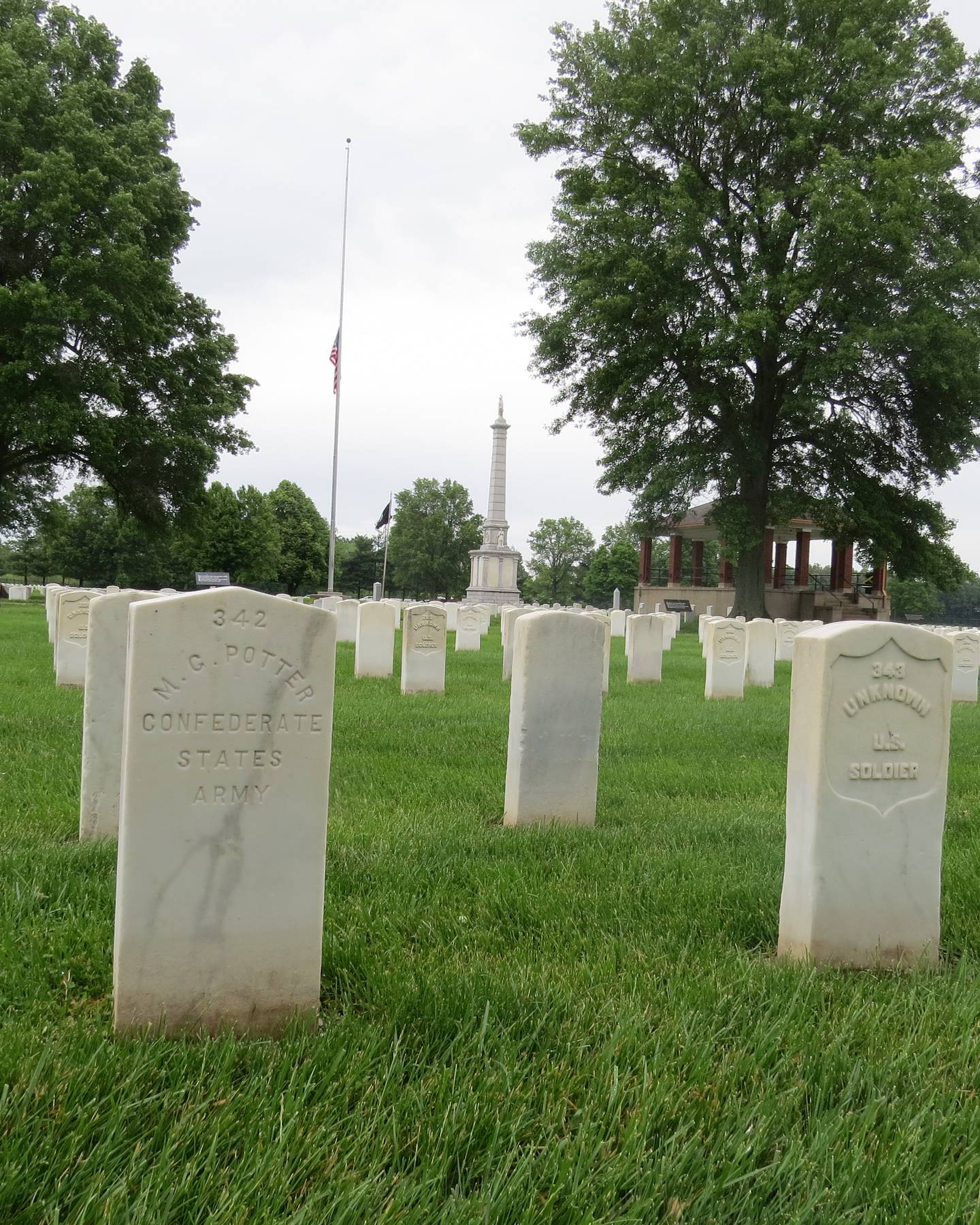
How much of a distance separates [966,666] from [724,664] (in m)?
4.36

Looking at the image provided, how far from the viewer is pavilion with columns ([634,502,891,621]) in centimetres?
3681

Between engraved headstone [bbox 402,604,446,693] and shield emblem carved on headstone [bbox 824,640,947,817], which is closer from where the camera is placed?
shield emblem carved on headstone [bbox 824,640,947,817]

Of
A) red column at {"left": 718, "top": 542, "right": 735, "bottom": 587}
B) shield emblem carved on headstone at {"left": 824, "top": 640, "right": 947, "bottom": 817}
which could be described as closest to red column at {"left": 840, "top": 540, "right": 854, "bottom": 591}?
red column at {"left": 718, "top": 542, "right": 735, "bottom": 587}

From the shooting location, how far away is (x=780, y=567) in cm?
4075

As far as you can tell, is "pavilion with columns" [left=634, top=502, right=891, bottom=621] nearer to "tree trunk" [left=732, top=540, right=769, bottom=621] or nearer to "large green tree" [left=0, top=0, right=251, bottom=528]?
"tree trunk" [left=732, top=540, right=769, bottom=621]

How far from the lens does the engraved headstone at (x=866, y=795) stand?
10.8 ft

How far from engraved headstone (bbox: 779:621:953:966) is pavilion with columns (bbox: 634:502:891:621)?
1253 inches

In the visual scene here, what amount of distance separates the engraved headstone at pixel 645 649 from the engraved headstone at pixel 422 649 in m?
3.28

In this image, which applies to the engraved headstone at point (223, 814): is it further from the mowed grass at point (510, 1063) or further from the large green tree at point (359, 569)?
the large green tree at point (359, 569)

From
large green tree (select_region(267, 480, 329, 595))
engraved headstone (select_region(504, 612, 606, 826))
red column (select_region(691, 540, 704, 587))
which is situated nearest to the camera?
engraved headstone (select_region(504, 612, 606, 826))

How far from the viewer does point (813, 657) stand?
3.32m

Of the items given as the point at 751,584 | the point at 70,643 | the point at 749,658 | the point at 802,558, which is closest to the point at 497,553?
the point at 802,558

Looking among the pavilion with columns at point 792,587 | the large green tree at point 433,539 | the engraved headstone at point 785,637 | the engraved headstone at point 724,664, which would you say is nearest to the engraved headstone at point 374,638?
the engraved headstone at point 724,664

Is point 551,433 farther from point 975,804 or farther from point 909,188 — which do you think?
point 975,804
